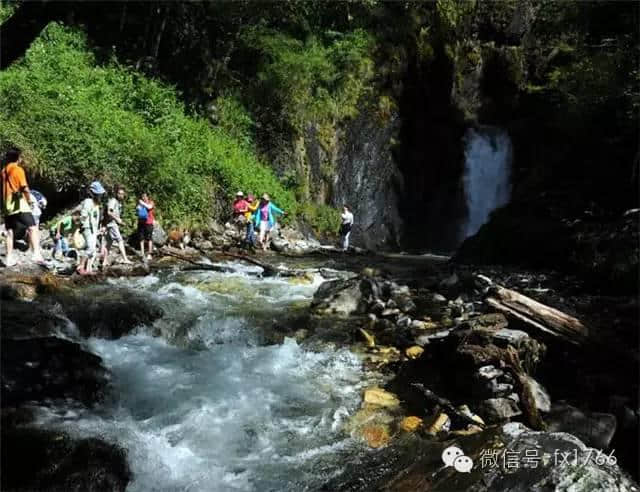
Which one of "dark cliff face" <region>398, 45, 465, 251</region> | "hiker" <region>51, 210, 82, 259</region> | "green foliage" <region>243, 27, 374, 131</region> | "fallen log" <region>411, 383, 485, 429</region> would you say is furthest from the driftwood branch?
"dark cliff face" <region>398, 45, 465, 251</region>

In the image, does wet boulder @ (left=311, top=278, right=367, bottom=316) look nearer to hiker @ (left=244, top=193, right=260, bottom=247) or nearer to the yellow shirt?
hiker @ (left=244, top=193, right=260, bottom=247)

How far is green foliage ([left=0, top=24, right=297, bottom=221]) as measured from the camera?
13039mm

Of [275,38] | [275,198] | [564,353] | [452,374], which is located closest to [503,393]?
[452,374]

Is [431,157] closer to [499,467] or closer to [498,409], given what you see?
[498,409]

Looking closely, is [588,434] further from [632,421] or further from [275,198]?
[275,198]

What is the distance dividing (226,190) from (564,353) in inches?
569

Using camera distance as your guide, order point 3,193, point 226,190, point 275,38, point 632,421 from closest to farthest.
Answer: point 632,421 → point 3,193 → point 226,190 → point 275,38

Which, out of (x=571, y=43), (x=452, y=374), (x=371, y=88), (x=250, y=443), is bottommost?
(x=250, y=443)

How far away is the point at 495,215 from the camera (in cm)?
1695

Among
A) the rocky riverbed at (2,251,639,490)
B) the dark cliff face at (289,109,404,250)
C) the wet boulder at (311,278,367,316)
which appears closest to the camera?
the rocky riverbed at (2,251,639,490)

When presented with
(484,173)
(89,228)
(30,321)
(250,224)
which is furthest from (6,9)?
(484,173)

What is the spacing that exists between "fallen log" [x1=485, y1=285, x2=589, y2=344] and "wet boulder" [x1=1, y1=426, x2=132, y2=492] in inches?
201

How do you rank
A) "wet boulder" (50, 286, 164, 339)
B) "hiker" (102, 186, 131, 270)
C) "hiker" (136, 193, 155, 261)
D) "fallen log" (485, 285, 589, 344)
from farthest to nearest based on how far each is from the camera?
"hiker" (136, 193, 155, 261) → "hiker" (102, 186, 131, 270) → "wet boulder" (50, 286, 164, 339) → "fallen log" (485, 285, 589, 344)

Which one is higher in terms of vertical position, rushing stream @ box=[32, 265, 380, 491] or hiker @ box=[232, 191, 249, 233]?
hiker @ box=[232, 191, 249, 233]
